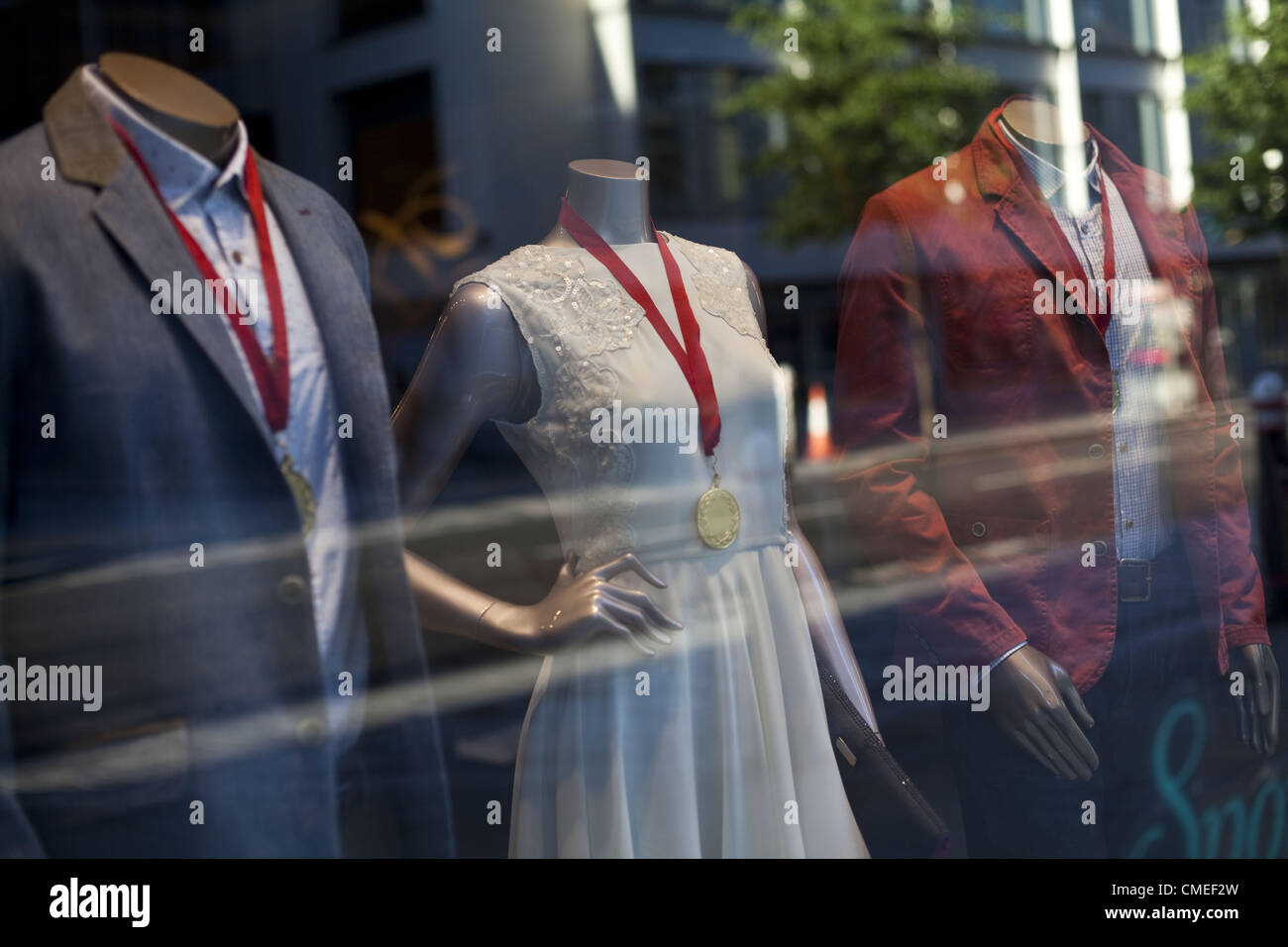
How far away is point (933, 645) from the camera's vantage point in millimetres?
2326

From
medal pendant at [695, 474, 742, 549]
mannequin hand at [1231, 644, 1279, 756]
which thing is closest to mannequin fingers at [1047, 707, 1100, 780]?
mannequin hand at [1231, 644, 1279, 756]

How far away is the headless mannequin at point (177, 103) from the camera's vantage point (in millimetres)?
1784

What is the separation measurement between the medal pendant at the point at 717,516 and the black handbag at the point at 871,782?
1.01 feet

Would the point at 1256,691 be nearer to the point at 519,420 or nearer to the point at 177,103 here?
the point at 519,420

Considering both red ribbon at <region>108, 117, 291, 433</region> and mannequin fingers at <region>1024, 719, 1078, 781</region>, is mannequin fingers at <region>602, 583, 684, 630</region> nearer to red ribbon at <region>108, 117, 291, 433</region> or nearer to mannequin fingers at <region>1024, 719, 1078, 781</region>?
red ribbon at <region>108, 117, 291, 433</region>

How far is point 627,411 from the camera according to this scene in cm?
196

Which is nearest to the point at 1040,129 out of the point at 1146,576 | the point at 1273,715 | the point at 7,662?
the point at 1146,576

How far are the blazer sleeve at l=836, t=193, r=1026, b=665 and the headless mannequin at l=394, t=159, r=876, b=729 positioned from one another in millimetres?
469

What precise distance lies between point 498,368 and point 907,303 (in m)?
0.79

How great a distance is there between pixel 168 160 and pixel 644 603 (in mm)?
934

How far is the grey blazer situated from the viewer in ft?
5.69

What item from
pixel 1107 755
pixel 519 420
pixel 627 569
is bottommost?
pixel 1107 755

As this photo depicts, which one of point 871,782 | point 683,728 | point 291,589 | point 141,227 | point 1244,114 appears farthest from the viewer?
point 1244,114
